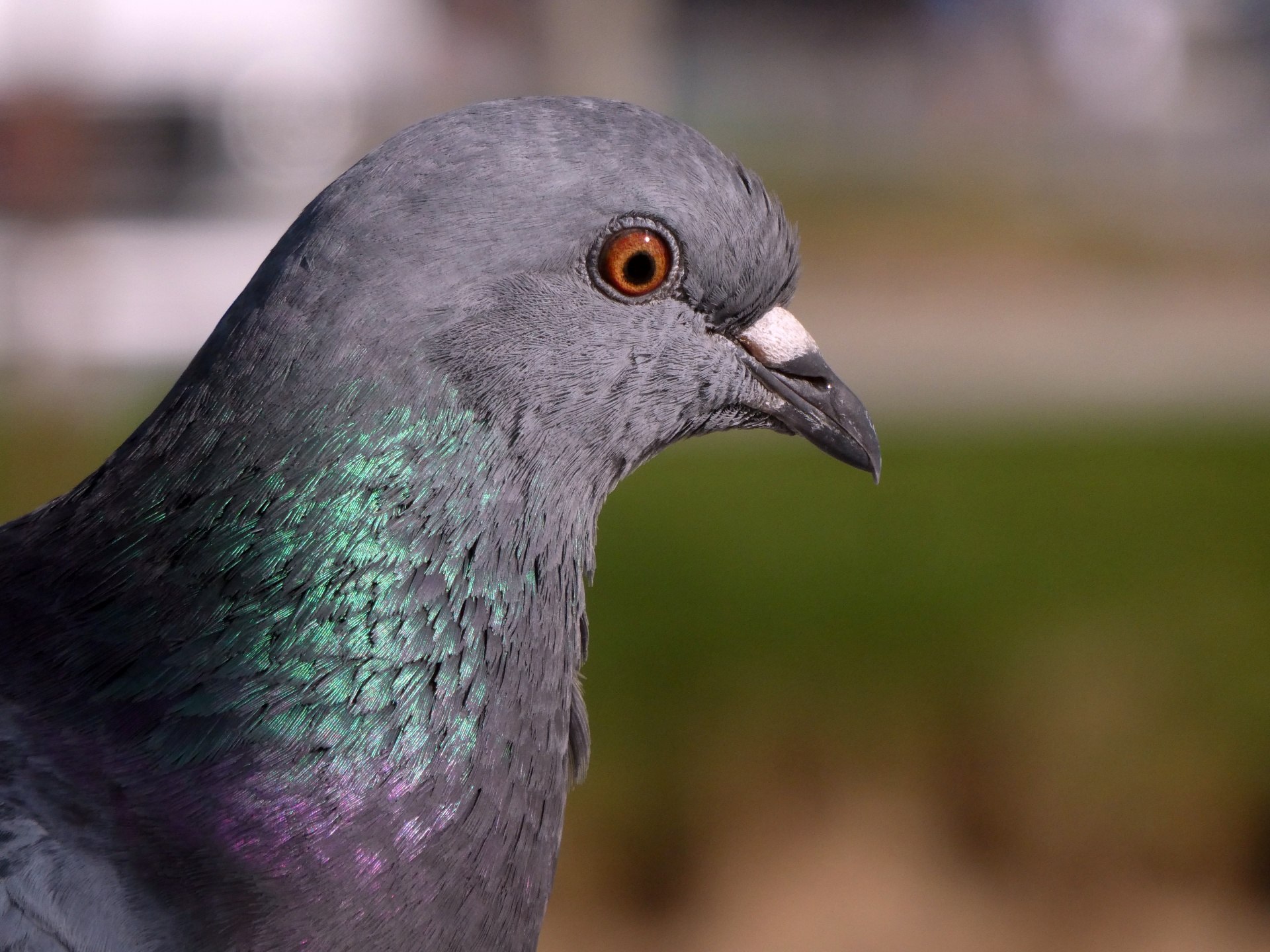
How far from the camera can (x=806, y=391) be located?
2.20 meters

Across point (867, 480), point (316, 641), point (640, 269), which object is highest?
point (640, 269)

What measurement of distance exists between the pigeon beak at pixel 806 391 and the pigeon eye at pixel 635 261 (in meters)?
0.22

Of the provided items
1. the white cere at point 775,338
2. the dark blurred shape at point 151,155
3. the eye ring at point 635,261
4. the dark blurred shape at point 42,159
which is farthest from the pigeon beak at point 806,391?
the dark blurred shape at point 151,155

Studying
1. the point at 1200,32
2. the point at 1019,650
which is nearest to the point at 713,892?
the point at 1019,650

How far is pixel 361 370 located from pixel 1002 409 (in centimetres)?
653

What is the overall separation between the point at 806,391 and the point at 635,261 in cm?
41

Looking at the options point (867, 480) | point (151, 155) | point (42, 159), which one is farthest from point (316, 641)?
point (151, 155)

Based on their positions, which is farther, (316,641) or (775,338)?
(775,338)

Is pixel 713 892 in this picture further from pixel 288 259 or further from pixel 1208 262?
pixel 1208 262

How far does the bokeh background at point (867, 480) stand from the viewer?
4531 millimetres

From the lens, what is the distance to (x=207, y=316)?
8.98m

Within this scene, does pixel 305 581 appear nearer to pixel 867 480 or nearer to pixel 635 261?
pixel 635 261

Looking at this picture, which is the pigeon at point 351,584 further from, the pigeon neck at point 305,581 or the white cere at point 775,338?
the white cere at point 775,338

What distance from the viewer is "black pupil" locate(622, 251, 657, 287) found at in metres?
1.91
